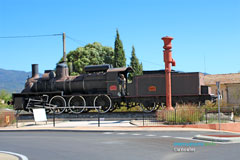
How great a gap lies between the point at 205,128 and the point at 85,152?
1008cm

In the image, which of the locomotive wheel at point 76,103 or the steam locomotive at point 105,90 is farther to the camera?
the locomotive wheel at point 76,103

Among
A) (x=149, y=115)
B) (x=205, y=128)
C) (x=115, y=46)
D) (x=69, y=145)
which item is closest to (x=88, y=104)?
(x=149, y=115)

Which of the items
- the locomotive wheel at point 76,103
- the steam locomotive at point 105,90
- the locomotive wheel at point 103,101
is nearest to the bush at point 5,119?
the steam locomotive at point 105,90

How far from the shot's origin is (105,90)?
82.8 feet

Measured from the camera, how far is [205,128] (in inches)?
737

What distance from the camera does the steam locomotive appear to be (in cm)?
2339

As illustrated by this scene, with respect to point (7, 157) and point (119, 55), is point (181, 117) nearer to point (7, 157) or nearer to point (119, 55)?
point (7, 157)

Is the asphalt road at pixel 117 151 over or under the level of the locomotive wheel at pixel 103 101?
under

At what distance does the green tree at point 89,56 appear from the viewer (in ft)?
180

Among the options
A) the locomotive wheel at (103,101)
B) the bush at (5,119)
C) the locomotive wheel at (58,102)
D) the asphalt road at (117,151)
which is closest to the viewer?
the asphalt road at (117,151)

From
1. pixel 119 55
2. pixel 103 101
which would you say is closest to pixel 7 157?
pixel 103 101

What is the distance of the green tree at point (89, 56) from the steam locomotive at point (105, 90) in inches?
1040

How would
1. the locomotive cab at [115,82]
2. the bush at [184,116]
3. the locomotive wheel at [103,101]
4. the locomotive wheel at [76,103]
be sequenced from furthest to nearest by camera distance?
the locomotive wheel at [76,103]
the locomotive wheel at [103,101]
the locomotive cab at [115,82]
the bush at [184,116]

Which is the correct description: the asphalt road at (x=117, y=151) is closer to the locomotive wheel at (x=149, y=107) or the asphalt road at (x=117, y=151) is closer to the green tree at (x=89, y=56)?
the locomotive wheel at (x=149, y=107)
